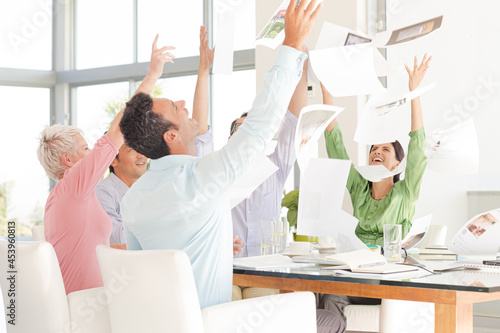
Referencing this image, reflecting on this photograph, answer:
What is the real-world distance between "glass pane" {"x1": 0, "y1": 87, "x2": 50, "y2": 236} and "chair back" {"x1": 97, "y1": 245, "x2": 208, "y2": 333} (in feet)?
18.1

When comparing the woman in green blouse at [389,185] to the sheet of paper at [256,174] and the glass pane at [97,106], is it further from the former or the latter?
the glass pane at [97,106]

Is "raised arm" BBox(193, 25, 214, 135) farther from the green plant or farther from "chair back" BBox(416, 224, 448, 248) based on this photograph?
"chair back" BBox(416, 224, 448, 248)

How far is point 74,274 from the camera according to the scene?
91.9 inches

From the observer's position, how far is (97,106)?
712cm

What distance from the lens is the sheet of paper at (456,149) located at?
2.91 m

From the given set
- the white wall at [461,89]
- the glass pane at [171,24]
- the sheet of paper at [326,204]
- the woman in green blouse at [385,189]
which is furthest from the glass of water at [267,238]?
the glass pane at [171,24]

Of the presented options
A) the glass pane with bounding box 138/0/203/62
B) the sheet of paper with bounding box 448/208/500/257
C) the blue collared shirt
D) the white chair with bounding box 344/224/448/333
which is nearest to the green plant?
the white chair with bounding box 344/224/448/333

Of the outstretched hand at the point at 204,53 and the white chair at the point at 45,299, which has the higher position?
the outstretched hand at the point at 204,53

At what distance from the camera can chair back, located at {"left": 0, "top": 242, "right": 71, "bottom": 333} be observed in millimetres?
1943

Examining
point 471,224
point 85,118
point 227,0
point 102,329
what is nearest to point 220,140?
point 227,0

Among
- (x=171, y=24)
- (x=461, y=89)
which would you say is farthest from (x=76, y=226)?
(x=171, y=24)

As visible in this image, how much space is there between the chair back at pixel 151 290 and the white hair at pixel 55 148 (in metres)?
0.83

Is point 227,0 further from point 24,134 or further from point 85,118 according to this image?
point 24,134

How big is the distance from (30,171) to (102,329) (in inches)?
215
